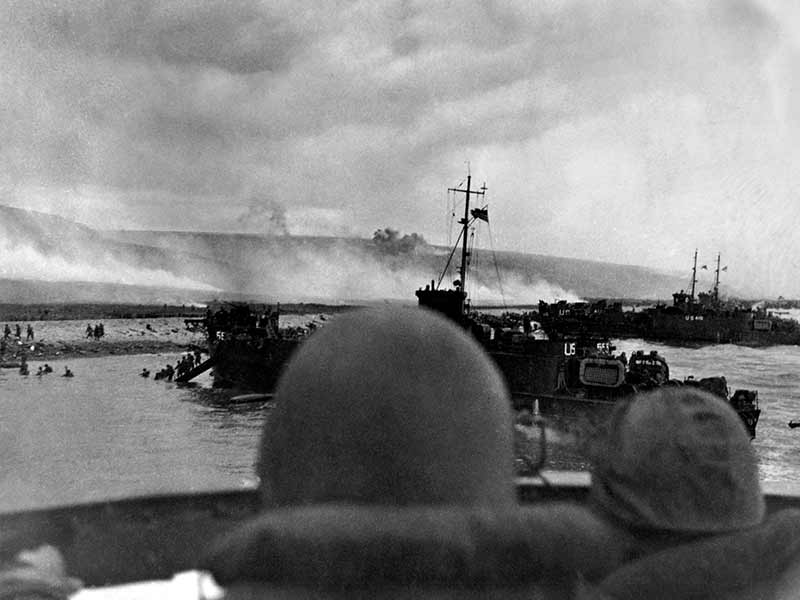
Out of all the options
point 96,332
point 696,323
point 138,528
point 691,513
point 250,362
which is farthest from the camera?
point 696,323

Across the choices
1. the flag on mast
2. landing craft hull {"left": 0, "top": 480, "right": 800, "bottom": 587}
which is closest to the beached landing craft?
the flag on mast

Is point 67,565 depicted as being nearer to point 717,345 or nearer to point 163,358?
point 163,358

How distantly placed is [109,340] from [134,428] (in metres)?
20.9

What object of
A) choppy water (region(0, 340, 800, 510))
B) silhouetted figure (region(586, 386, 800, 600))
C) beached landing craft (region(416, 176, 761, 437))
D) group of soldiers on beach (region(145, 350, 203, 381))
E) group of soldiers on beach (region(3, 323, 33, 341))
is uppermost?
silhouetted figure (region(586, 386, 800, 600))

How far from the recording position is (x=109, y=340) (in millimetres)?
51750

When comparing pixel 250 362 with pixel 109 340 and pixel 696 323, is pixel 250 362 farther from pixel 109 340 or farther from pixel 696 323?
pixel 696 323

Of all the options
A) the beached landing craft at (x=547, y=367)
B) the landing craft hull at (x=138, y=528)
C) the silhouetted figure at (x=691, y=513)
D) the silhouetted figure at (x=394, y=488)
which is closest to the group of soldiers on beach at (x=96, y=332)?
the beached landing craft at (x=547, y=367)

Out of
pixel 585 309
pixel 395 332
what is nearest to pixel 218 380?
pixel 585 309

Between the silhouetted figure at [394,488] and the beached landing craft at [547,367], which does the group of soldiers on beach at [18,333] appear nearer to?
the beached landing craft at [547,367]

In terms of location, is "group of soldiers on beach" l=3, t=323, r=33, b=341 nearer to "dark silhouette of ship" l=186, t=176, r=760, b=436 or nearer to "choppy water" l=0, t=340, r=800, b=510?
"choppy water" l=0, t=340, r=800, b=510

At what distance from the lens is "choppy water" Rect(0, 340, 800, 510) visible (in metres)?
26.2

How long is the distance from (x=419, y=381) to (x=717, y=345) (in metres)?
57.9

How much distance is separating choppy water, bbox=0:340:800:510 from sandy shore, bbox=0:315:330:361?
1.61 m

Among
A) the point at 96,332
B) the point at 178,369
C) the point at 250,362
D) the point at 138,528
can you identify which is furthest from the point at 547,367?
the point at 96,332
